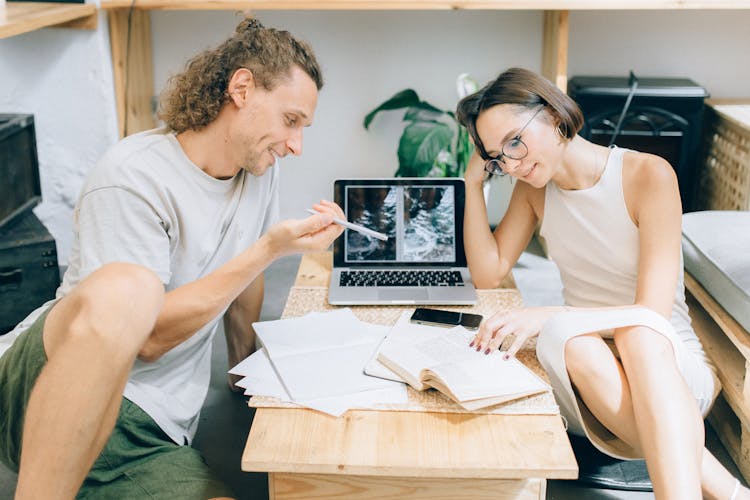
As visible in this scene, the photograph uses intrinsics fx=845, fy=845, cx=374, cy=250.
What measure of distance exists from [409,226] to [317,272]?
24 centimetres

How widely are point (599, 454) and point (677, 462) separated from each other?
48 cm

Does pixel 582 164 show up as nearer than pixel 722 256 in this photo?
Yes

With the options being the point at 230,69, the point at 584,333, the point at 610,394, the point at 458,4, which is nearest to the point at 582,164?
the point at 584,333

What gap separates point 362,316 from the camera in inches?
Result: 66.1

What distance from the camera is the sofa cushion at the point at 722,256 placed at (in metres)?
1.82

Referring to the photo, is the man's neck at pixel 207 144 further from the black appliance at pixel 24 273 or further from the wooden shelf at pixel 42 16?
the black appliance at pixel 24 273

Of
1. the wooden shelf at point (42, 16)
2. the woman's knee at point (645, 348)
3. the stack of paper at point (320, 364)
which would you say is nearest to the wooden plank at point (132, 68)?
the wooden shelf at point (42, 16)

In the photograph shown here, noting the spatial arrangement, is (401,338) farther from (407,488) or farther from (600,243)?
(600,243)

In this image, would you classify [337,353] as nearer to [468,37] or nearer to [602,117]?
Result: [602,117]

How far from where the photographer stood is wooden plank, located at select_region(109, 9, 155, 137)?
2953mm

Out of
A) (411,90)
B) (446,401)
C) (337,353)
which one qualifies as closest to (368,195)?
(337,353)

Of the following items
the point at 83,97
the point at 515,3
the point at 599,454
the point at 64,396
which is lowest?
the point at 599,454

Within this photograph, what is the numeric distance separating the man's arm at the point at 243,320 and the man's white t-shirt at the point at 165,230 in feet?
0.70

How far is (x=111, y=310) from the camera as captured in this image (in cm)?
121
